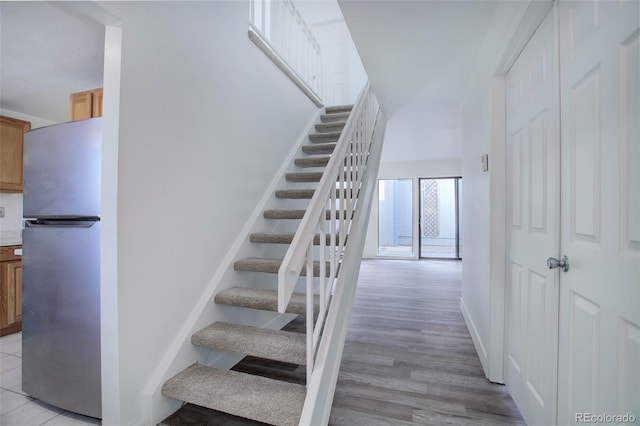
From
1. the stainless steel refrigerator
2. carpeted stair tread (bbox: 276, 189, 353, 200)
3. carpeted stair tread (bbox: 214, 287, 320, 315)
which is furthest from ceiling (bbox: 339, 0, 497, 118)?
carpeted stair tread (bbox: 214, 287, 320, 315)

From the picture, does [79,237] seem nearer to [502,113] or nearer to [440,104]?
[502,113]

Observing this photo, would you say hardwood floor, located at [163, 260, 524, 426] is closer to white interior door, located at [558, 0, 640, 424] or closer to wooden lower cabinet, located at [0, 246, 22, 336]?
white interior door, located at [558, 0, 640, 424]

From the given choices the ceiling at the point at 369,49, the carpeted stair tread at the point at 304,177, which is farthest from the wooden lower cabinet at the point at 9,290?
the carpeted stair tread at the point at 304,177

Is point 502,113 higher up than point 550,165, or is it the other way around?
point 502,113

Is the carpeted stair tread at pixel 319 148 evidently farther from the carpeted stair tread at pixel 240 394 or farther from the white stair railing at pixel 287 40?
the carpeted stair tread at pixel 240 394

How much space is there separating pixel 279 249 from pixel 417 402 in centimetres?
161

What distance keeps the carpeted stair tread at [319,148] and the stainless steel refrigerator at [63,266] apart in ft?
6.97

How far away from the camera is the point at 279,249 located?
2.71 metres

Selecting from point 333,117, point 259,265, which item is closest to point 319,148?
point 333,117

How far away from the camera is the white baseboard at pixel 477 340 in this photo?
6.27ft

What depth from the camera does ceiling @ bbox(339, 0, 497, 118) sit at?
1.77m

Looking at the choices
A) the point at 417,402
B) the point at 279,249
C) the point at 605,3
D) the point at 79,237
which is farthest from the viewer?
the point at 279,249

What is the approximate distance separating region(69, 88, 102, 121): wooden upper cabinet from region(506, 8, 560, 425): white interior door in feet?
7.96

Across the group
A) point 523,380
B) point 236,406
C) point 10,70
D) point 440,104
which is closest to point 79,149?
point 10,70
